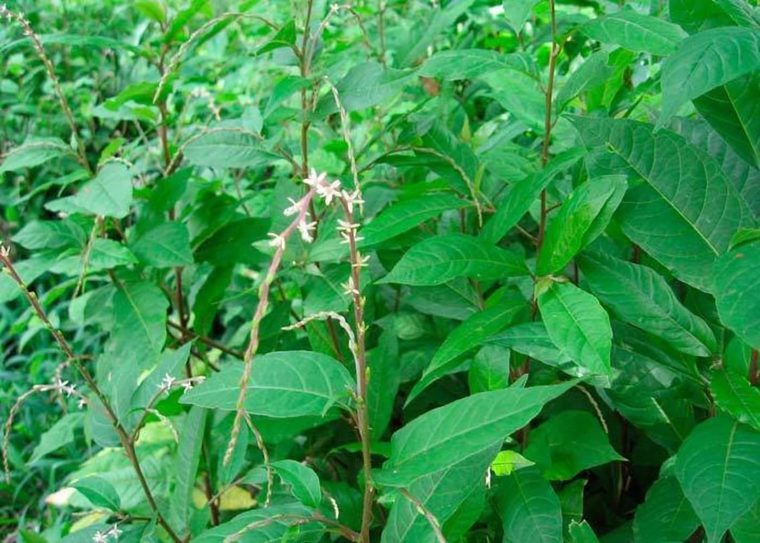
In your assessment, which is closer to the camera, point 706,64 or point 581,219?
point 706,64

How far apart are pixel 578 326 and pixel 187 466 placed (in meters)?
0.61

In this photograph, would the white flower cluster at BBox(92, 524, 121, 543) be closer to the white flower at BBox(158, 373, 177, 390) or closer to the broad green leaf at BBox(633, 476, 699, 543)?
the white flower at BBox(158, 373, 177, 390)

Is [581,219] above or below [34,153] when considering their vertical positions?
above

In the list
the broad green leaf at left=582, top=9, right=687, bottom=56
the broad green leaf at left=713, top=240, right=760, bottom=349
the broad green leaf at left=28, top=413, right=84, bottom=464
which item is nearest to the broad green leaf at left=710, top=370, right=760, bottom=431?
the broad green leaf at left=713, top=240, right=760, bottom=349

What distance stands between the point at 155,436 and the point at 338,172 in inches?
27.5

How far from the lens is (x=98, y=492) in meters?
1.12

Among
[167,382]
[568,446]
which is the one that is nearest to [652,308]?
[568,446]

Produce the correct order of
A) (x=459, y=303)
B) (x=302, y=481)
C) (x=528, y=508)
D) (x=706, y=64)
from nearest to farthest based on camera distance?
(x=706, y=64)
(x=302, y=481)
(x=528, y=508)
(x=459, y=303)

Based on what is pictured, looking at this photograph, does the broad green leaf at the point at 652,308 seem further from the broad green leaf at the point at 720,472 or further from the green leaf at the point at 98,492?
the green leaf at the point at 98,492

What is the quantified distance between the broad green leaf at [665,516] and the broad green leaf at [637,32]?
53 centimetres

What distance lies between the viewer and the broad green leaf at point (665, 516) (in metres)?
1.00

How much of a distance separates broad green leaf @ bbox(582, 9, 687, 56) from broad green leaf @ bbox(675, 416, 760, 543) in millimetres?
441

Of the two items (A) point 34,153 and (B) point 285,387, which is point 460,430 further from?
(A) point 34,153

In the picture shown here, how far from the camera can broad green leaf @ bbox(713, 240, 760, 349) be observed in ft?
2.61
